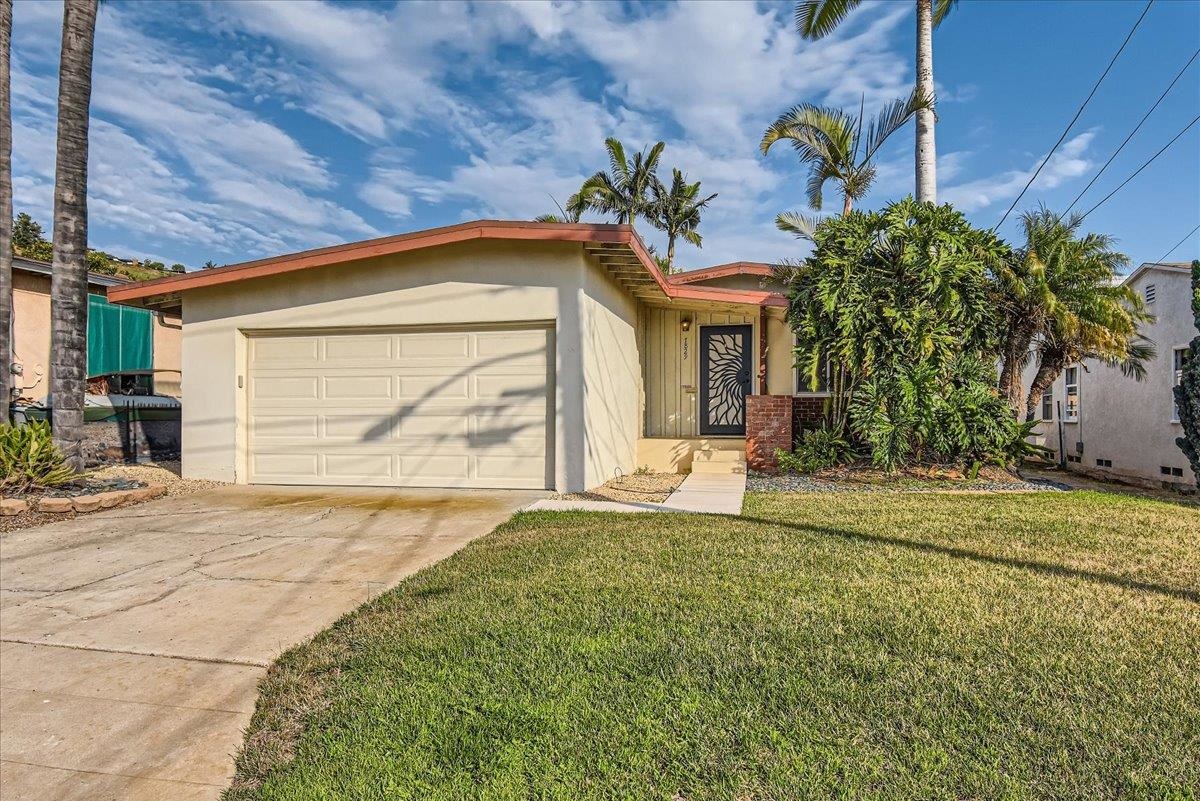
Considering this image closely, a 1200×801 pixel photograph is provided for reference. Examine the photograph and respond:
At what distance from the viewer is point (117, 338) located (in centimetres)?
1452

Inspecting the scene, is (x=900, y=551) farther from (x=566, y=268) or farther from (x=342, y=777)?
(x=566, y=268)

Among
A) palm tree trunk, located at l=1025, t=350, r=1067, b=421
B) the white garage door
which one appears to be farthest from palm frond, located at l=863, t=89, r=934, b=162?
the white garage door

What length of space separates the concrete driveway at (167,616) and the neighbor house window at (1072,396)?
14660 mm

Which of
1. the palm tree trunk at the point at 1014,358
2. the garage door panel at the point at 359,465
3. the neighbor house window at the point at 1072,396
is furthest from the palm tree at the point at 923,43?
the garage door panel at the point at 359,465

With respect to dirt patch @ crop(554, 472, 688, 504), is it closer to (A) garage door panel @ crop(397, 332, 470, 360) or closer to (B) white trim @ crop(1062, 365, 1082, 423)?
(A) garage door panel @ crop(397, 332, 470, 360)

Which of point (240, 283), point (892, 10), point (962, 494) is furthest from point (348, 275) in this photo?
point (892, 10)

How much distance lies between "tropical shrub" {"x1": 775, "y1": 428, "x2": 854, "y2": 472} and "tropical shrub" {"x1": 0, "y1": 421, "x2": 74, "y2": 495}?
9.37 meters

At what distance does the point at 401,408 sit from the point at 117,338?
10461mm

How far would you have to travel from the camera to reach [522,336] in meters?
8.22

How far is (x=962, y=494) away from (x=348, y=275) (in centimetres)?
832

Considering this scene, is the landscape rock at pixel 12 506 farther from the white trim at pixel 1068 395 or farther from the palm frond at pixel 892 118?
the white trim at pixel 1068 395

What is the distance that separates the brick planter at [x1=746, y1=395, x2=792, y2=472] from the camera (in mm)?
9969

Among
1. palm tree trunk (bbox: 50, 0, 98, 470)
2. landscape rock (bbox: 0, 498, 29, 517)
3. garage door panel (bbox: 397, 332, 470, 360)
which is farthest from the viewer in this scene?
garage door panel (bbox: 397, 332, 470, 360)

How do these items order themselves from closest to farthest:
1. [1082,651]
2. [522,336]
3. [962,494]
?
[1082,651] → [962,494] → [522,336]
